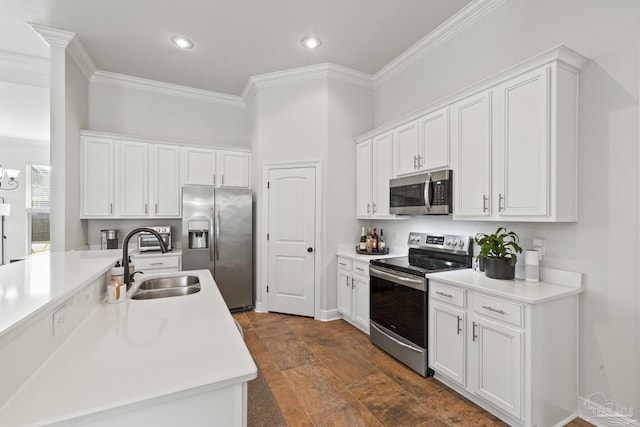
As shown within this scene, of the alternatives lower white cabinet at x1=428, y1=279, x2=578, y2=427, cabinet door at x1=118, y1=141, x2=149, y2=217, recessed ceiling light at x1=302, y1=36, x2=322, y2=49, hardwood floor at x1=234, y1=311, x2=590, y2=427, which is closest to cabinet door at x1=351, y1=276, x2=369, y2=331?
hardwood floor at x1=234, y1=311, x2=590, y2=427

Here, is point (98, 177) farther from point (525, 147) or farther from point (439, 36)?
point (525, 147)

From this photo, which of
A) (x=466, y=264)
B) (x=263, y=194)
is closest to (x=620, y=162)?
(x=466, y=264)

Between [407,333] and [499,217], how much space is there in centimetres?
122

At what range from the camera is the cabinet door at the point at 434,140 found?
2.66 meters

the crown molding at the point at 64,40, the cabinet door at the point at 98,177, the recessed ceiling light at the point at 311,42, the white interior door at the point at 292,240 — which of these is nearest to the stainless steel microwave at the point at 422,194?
the white interior door at the point at 292,240

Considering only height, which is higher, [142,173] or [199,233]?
[142,173]

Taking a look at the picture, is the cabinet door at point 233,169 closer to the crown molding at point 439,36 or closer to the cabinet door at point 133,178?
the cabinet door at point 133,178

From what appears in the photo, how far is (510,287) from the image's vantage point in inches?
80.5

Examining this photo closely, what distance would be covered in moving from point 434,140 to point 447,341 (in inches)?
67.7

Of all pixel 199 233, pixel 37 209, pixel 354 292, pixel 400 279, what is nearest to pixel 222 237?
pixel 199 233

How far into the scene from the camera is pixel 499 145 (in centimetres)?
223

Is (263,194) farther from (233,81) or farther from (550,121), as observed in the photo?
(550,121)

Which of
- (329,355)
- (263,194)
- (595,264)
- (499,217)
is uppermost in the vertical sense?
(263,194)

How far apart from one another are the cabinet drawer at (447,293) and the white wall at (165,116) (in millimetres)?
3757
